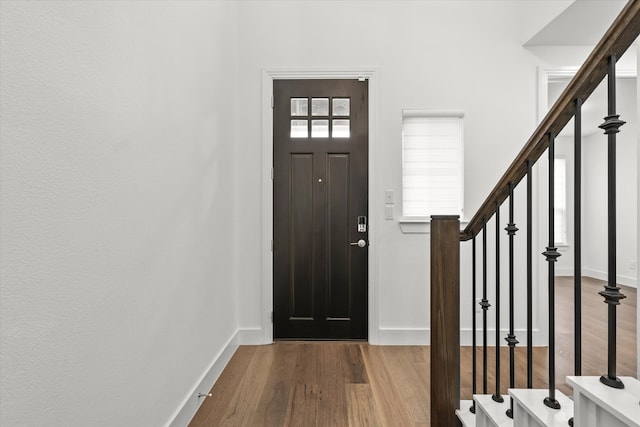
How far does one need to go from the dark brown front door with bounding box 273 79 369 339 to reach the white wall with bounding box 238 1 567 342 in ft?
0.53

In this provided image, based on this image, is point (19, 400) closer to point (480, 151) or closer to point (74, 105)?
point (74, 105)

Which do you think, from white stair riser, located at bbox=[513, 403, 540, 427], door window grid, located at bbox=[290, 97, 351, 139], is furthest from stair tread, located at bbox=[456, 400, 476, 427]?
door window grid, located at bbox=[290, 97, 351, 139]

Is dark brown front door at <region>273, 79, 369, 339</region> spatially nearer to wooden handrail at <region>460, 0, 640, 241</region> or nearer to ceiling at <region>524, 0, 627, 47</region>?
ceiling at <region>524, 0, 627, 47</region>

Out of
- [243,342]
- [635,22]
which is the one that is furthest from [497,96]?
[243,342]

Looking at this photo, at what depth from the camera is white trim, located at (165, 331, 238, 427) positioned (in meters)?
1.87

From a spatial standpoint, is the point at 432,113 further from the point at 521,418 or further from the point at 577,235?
the point at 521,418

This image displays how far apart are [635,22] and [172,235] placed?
1858mm

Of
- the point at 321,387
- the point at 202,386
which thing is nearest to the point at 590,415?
the point at 321,387

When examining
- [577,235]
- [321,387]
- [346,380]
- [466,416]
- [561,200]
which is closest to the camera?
[577,235]

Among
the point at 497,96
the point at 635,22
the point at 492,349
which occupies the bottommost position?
the point at 492,349

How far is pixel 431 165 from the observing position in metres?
3.28

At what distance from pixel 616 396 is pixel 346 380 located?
1.81m

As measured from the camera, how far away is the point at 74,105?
1093mm

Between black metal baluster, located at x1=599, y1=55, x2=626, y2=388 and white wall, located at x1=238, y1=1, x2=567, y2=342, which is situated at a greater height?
white wall, located at x1=238, y1=1, x2=567, y2=342
